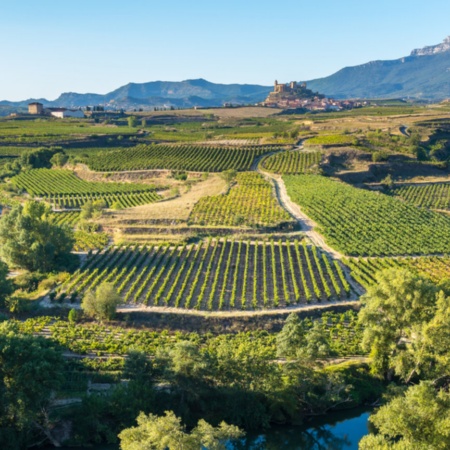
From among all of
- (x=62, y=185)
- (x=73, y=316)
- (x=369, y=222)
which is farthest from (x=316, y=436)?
(x=62, y=185)

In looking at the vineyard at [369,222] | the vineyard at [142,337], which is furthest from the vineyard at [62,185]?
the vineyard at [142,337]

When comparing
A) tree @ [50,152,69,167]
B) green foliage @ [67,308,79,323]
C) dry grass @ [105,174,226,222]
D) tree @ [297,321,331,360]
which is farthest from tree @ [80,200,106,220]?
tree @ [50,152,69,167]

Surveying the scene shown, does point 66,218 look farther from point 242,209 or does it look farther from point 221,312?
point 221,312

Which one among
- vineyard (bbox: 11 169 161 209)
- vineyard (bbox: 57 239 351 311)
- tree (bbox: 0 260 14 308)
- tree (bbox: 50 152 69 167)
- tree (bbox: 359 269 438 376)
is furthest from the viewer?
tree (bbox: 50 152 69 167)

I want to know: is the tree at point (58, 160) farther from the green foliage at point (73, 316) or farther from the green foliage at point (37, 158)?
the green foliage at point (73, 316)

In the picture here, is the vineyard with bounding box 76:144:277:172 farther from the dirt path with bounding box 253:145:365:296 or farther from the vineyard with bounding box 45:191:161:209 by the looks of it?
the vineyard with bounding box 45:191:161:209

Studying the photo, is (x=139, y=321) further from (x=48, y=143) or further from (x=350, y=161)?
(x=48, y=143)
